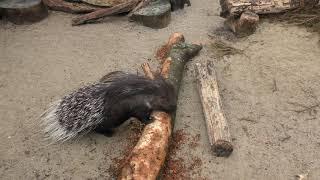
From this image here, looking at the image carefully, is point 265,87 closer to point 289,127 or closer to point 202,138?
point 289,127

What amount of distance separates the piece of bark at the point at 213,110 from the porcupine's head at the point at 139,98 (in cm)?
52

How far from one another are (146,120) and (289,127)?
177 centimetres

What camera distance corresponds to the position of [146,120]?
4.54 m

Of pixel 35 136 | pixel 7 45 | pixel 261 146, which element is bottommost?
pixel 261 146

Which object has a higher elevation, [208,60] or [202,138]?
[208,60]

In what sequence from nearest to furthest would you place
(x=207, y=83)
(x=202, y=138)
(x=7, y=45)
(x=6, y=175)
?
(x=6, y=175), (x=202, y=138), (x=207, y=83), (x=7, y=45)

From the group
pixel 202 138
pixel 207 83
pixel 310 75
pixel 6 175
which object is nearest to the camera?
pixel 6 175

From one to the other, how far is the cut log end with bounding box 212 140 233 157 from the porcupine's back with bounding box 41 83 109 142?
1.35 m

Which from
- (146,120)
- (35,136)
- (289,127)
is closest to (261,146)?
(289,127)

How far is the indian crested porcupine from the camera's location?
4492mm

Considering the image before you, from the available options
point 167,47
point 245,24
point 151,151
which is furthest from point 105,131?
point 245,24

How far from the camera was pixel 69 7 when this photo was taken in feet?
24.7

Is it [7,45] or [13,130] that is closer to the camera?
[13,130]

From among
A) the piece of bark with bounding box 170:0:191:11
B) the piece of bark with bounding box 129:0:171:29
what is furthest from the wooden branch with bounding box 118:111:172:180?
the piece of bark with bounding box 170:0:191:11
